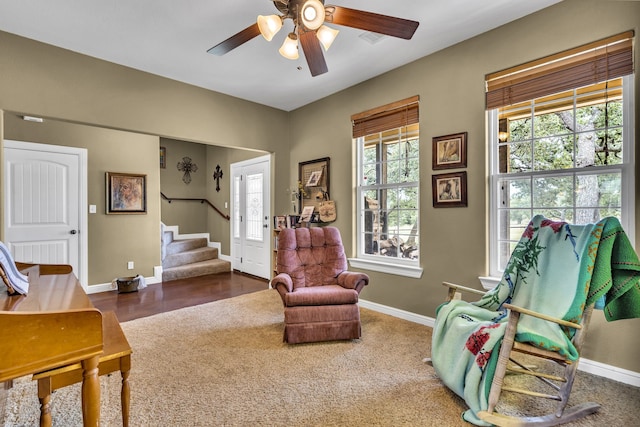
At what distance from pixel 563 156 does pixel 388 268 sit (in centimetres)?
186

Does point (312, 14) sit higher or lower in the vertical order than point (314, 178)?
higher

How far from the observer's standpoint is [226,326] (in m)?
3.03

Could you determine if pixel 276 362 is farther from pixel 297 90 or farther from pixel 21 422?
pixel 297 90

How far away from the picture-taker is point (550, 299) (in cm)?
179

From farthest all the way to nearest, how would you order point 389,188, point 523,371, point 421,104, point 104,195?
point 104,195 → point 389,188 → point 421,104 → point 523,371

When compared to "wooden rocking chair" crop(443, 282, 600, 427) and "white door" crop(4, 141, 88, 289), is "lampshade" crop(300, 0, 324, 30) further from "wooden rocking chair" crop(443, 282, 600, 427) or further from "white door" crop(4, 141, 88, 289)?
"white door" crop(4, 141, 88, 289)

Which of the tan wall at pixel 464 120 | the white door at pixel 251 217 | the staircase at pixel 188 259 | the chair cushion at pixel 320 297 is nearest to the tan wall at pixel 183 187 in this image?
the staircase at pixel 188 259

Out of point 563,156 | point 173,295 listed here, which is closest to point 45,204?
point 173,295

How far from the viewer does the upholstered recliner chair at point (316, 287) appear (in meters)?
2.59

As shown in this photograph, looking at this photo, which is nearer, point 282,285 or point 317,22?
point 317,22

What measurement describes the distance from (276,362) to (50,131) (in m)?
4.29

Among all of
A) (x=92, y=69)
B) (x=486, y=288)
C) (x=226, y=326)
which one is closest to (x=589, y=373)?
(x=486, y=288)

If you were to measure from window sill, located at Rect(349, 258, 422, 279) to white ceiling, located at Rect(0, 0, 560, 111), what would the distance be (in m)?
2.15

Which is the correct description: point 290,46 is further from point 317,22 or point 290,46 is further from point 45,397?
point 45,397
